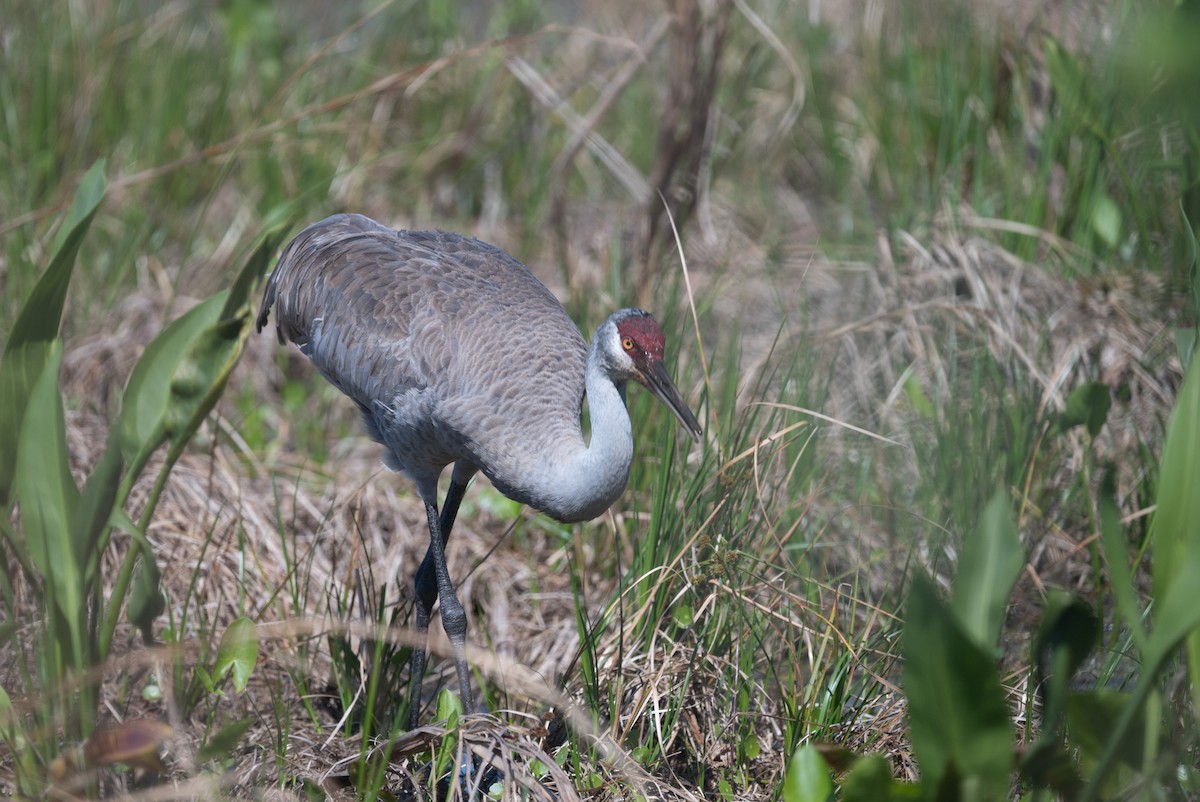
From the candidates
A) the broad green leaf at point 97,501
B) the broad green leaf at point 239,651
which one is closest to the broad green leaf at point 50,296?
the broad green leaf at point 97,501

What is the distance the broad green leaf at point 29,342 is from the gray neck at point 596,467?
1134 mm

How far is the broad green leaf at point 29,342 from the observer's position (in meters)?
2.32

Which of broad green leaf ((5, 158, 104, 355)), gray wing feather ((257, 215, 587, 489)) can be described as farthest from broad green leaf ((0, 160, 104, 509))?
gray wing feather ((257, 215, 587, 489))

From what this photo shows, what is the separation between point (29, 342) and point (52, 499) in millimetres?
342

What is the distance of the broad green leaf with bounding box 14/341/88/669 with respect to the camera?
7.22 feet

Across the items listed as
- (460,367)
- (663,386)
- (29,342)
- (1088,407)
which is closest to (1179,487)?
(663,386)

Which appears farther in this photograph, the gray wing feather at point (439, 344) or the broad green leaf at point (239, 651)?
the gray wing feather at point (439, 344)

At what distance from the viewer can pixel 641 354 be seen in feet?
9.33

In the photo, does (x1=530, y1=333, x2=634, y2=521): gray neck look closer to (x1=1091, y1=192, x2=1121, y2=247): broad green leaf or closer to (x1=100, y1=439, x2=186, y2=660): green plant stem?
(x1=100, y1=439, x2=186, y2=660): green plant stem

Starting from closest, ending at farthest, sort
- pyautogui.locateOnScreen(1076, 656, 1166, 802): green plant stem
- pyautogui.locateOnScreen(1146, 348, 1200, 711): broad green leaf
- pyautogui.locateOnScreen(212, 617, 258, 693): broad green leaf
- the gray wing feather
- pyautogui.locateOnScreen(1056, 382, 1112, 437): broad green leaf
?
pyautogui.locateOnScreen(1076, 656, 1166, 802): green plant stem, pyautogui.locateOnScreen(1146, 348, 1200, 711): broad green leaf, pyautogui.locateOnScreen(212, 617, 258, 693): broad green leaf, the gray wing feather, pyautogui.locateOnScreen(1056, 382, 1112, 437): broad green leaf

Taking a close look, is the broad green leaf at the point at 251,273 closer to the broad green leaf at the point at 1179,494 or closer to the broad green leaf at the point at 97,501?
the broad green leaf at the point at 97,501

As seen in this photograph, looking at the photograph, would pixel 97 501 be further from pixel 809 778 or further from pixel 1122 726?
pixel 1122 726

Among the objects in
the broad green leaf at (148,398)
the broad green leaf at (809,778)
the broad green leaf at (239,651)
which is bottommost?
the broad green leaf at (239,651)

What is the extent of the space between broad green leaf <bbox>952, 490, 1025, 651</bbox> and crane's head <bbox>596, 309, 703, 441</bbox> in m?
0.93
